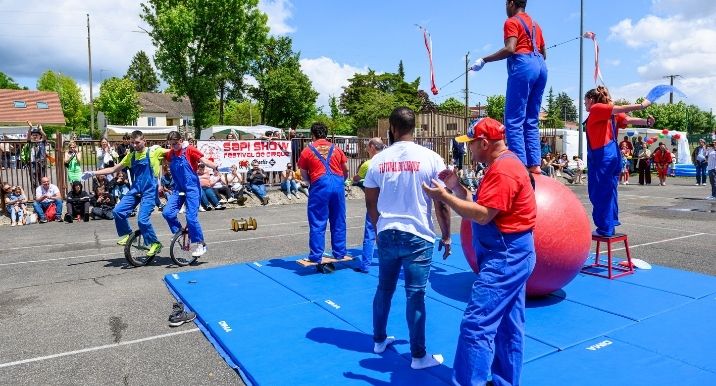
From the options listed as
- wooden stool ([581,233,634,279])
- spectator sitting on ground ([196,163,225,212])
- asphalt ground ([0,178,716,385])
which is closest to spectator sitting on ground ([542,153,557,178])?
asphalt ground ([0,178,716,385])

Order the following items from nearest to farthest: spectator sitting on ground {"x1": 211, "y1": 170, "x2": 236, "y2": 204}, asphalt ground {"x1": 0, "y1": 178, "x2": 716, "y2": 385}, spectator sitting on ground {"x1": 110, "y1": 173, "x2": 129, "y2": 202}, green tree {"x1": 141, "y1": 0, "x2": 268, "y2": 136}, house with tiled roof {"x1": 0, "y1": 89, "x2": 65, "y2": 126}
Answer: asphalt ground {"x1": 0, "y1": 178, "x2": 716, "y2": 385}
spectator sitting on ground {"x1": 110, "y1": 173, "x2": 129, "y2": 202}
spectator sitting on ground {"x1": 211, "y1": 170, "x2": 236, "y2": 204}
green tree {"x1": 141, "y1": 0, "x2": 268, "y2": 136}
house with tiled roof {"x1": 0, "y1": 89, "x2": 65, "y2": 126}

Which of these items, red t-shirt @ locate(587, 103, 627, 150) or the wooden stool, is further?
the wooden stool

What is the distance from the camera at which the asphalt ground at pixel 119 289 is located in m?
4.52

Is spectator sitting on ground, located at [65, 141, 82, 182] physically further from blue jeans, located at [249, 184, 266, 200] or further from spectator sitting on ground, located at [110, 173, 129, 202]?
blue jeans, located at [249, 184, 266, 200]

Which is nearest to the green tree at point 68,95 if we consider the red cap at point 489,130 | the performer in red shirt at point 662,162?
the performer in red shirt at point 662,162

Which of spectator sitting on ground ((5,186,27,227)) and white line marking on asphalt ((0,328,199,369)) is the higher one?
spectator sitting on ground ((5,186,27,227))

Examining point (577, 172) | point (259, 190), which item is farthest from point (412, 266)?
point (577, 172)

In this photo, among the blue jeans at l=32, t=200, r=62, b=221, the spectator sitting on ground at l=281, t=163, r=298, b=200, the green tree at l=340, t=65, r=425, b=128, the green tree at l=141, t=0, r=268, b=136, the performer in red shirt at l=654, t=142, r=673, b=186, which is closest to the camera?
the blue jeans at l=32, t=200, r=62, b=221

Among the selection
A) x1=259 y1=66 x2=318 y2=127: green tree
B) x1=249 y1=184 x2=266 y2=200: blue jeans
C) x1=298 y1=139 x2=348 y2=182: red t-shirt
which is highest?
x1=259 y1=66 x2=318 y2=127: green tree

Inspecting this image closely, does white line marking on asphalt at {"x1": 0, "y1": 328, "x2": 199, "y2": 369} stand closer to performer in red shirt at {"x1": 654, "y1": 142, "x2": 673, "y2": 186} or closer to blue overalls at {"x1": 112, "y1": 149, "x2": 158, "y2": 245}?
blue overalls at {"x1": 112, "y1": 149, "x2": 158, "y2": 245}

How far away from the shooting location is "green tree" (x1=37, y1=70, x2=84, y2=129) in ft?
214

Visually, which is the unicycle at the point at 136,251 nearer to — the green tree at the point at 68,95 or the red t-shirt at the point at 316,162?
the red t-shirt at the point at 316,162

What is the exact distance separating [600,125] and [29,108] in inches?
2367

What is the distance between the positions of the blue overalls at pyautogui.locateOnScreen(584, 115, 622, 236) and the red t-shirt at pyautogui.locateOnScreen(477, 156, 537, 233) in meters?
3.80
